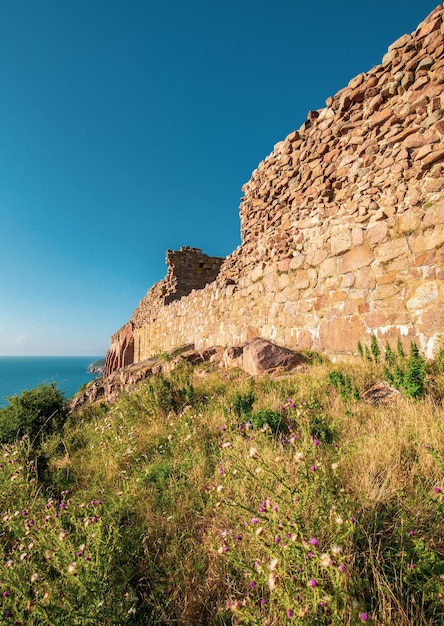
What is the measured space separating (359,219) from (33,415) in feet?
22.9

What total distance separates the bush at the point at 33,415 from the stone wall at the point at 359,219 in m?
4.39

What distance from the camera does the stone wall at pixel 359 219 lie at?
15.6ft

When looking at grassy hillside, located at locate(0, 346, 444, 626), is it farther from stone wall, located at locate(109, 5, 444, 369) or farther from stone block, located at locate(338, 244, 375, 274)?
stone block, located at locate(338, 244, 375, 274)

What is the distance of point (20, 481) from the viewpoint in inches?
132

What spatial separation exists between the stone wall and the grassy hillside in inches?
52.0

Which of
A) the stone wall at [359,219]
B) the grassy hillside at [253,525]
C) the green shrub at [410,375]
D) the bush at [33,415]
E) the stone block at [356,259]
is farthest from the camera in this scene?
the bush at [33,415]

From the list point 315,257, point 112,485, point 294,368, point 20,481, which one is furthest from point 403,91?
point 20,481

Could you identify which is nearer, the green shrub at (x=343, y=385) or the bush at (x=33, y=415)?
the green shrub at (x=343, y=385)

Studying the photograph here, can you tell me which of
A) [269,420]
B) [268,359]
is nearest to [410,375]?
[269,420]

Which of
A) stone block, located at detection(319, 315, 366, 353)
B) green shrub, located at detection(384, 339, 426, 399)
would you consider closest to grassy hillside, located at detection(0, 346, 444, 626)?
green shrub, located at detection(384, 339, 426, 399)

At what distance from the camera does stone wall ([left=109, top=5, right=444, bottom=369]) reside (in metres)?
4.75

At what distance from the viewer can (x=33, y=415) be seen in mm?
6086

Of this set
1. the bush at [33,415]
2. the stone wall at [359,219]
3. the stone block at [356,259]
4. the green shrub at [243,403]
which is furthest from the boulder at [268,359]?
the bush at [33,415]

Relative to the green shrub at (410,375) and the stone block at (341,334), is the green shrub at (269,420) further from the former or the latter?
the stone block at (341,334)
